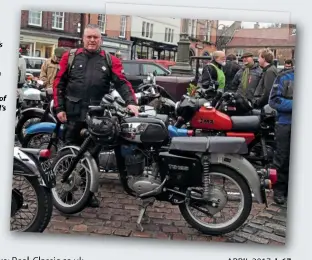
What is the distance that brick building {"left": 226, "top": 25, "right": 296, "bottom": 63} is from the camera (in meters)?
2.59

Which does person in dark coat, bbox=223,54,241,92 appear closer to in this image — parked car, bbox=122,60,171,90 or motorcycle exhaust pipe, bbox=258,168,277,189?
parked car, bbox=122,60,171,90

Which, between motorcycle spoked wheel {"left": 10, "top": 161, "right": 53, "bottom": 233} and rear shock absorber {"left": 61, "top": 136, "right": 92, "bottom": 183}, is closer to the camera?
motorcycle spoked wheel {"left": 10, "top": 161, "right": 53, "bottom": 233}

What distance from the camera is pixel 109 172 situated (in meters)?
3.12

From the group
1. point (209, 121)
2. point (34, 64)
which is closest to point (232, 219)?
point (209, 121)

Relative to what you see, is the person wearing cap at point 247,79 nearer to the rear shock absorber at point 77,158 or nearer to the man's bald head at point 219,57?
the man's bald head at point 219,57

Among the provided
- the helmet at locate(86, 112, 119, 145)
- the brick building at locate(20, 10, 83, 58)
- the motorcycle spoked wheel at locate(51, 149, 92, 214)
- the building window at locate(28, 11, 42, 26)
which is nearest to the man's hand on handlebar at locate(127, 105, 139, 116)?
the helmet at locate(86, 112, 119, 145)

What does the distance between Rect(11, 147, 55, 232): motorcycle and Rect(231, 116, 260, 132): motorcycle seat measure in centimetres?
142

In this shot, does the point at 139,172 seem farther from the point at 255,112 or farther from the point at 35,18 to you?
the point at 255,112

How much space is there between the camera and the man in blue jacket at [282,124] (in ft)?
9.27

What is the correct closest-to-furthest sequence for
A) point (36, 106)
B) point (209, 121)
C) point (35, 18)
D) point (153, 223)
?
point (35, 18)
point (153, 223)
point (209, 121)
point (36, 106)

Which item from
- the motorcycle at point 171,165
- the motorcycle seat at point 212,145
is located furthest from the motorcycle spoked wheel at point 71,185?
the motorcycle seat at point 212,145

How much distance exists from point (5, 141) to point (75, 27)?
29.9 inches

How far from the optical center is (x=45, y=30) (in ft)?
8.79

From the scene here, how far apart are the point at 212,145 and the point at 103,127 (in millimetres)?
648
